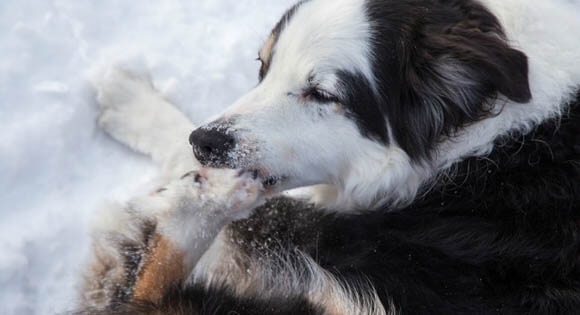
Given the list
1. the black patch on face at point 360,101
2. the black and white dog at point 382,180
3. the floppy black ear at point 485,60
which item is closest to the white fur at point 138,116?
the black and white dog at point 382,180

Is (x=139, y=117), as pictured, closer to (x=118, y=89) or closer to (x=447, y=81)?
(x=118, y=89)

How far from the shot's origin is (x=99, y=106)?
3980 millimetres

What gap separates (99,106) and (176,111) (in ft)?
1.51

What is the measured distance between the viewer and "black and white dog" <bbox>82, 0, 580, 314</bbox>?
264 cm

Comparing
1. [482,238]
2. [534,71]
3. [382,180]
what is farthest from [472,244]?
[534,71]

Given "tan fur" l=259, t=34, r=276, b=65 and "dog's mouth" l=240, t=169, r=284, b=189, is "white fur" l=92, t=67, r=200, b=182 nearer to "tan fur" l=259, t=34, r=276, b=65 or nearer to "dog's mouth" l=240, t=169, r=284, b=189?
"tan fur" l=259, t=34, r=276, b=65

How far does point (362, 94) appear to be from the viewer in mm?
2973

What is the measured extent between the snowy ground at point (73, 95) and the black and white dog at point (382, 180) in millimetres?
650

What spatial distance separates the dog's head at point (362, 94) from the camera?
2869mm

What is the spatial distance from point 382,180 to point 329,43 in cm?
68

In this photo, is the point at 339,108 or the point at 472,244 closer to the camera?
the point at 472,244

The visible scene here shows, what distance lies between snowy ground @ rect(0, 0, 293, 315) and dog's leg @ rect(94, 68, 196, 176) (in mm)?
82

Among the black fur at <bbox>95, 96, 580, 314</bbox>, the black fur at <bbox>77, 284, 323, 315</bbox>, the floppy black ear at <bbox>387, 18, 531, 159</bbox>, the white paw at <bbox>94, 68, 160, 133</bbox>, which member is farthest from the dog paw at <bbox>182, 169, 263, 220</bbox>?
the white paw at <bbox>94, 68, 160, 133</bbox>

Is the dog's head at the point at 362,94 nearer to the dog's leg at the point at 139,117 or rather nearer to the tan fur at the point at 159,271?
the tan fur at the point at 159,271
